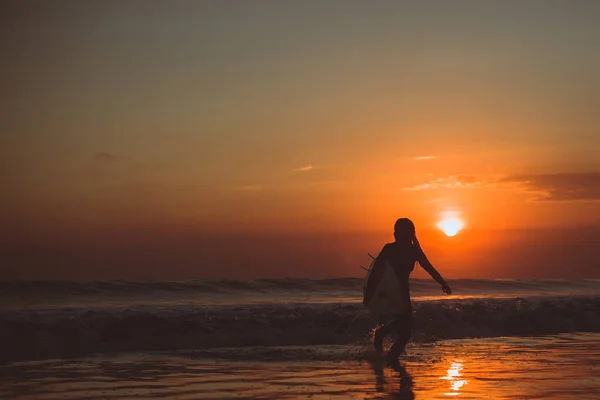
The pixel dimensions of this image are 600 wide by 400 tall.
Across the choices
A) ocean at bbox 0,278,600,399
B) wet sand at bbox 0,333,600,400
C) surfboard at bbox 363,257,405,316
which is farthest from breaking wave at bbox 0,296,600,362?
surfboard at bbox 363,257,405,316

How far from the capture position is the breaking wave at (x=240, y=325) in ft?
60.4

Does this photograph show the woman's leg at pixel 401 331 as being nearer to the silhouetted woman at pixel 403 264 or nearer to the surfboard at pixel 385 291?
the silhouetted woman at pixel 403 264

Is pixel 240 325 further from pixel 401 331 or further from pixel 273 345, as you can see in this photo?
pixel 401 331

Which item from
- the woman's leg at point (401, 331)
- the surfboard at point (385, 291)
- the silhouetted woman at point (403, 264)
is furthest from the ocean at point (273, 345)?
the surfboard at point (385, 291)

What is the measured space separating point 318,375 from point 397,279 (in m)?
2.33

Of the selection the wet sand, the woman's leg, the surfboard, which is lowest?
the wet sand

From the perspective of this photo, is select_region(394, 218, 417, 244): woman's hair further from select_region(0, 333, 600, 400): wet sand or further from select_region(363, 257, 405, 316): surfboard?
select_region(0, 333, 600, 400): wet sand

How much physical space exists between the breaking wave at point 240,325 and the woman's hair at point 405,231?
3519 millimetres

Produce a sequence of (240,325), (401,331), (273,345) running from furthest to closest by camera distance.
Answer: (240,325), (273,345), (401,331)

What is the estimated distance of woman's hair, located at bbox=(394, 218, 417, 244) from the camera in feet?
43.4

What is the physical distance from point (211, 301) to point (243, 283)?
515 centimetres

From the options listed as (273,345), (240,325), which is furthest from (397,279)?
(240,325)

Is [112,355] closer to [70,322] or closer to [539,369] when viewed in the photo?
[70,322]

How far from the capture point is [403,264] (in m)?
13.3
